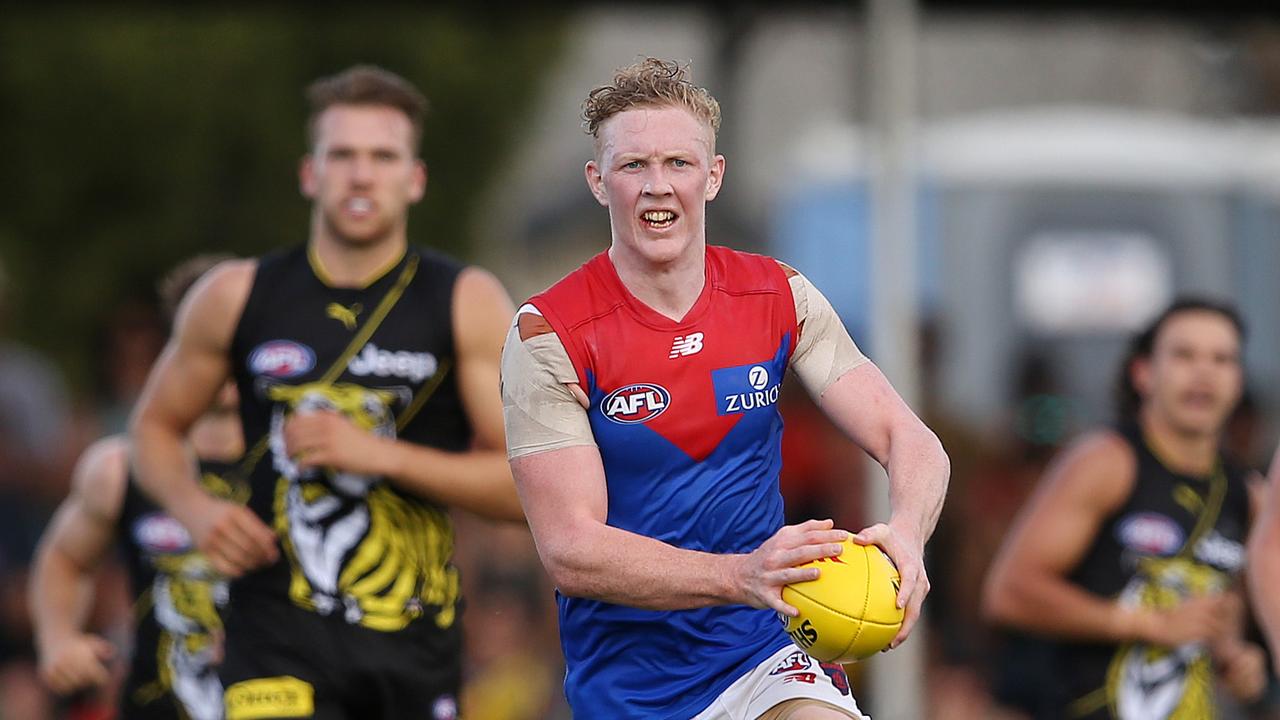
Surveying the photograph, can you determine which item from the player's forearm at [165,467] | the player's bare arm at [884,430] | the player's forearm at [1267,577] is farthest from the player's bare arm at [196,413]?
the player's forearm at [1267,577]

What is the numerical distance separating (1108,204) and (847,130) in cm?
256

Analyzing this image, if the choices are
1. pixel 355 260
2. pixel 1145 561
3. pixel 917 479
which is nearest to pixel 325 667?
pixel 355 260

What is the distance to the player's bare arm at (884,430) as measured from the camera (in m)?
4.42

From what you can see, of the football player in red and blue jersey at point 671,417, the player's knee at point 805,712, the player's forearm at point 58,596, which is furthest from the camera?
the player's forearm at point 58,596

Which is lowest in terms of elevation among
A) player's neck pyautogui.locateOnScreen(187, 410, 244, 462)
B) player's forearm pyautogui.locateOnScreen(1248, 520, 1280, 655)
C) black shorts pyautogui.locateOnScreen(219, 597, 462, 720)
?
black shorts pyautogui.locateOnScreen(219, 597, 462, 720)

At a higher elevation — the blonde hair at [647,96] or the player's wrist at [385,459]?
the blonde hair at [647,96]

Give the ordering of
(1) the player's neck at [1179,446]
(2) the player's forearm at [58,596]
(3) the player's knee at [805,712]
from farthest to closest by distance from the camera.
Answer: (2) the player's forearm at [58,596] < (1) the player's neck at [1179,446] < (3) the player's knee at [805,712]

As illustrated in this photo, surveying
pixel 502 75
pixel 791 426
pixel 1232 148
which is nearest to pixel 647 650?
pixel 791 426

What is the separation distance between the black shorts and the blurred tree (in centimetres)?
1199

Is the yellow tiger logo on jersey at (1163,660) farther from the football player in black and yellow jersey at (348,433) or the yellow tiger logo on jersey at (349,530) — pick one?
the yellow tiger logo on jersey at (349,530)

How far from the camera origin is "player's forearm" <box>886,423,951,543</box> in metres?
4.59

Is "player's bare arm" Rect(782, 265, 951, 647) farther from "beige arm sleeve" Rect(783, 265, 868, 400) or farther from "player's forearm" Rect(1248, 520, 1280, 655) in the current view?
"player's forearm" Rect(1248, 520, 1280, 655)

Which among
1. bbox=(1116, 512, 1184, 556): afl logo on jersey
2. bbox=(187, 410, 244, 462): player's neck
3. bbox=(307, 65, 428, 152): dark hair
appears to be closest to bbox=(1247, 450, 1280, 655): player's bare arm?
bbox=(1116, 512, 1184, 556): afl logo on jersey

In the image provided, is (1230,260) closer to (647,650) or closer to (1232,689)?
(1232,689)
